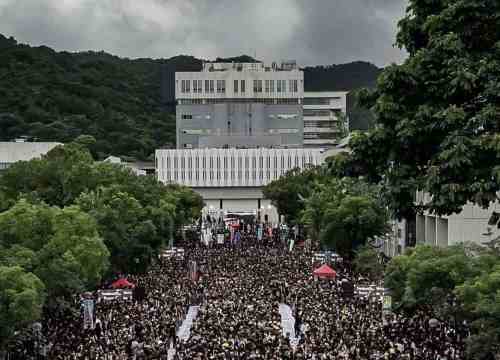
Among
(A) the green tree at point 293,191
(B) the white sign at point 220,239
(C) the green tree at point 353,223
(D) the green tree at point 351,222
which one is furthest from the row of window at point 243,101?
(C) the green tree at point 353,223

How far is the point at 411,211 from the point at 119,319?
25677 mm

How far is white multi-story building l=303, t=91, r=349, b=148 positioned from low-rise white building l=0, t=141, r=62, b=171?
73.8 m

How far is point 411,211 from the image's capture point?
13.9 m

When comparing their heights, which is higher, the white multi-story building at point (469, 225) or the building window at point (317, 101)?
the building window at point (317, 101)

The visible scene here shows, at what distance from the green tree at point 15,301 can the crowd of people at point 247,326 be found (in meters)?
Result: 3.04

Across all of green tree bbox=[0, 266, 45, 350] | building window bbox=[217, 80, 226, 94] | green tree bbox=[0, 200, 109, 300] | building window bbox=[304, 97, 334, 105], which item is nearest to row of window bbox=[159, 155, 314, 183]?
building window bbox=[217, 80, 226, 94]

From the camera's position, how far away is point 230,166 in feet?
410

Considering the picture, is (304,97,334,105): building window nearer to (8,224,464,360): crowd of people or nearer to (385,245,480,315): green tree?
(8,224,464,360): crowd of people

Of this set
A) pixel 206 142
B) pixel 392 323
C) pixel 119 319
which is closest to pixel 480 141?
pixel 392 323

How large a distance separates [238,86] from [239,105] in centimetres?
371

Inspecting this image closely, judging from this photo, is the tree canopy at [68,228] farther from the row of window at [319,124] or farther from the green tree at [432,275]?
the row of window at [319,124]

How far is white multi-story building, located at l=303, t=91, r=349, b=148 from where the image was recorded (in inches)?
5969

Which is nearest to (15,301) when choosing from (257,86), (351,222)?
(351,222)

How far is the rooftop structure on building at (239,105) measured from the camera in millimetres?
136750
